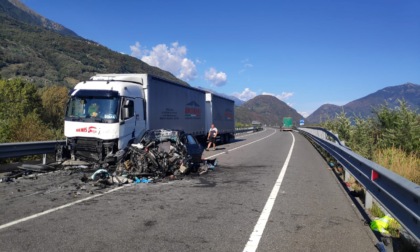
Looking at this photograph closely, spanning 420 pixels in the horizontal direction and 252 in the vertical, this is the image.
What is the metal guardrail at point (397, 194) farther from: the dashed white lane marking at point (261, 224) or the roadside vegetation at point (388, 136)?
the roadside vegetation at point (388, 136)

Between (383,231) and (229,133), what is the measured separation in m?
30.6

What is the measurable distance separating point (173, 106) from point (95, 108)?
23.3ft

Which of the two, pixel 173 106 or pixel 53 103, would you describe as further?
pixel 53 103

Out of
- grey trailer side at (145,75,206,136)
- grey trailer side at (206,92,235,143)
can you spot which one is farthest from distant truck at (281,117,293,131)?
grey trailer side at (145,75,206,136)

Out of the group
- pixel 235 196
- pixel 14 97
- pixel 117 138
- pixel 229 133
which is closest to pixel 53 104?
pixel 14 97

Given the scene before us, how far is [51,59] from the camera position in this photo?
148 meters

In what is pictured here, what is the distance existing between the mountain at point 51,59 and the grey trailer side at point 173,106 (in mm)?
85707

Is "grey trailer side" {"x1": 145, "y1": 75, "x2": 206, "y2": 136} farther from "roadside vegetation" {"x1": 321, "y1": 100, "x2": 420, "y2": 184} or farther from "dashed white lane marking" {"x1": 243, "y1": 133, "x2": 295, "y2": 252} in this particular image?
"roadside vegetation" {"x1": 321, "y1": 100, "x2": 420, "y2": 184}

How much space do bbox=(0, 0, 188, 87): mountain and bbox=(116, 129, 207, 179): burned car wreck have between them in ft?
323

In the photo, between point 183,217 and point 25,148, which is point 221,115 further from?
point 183,217

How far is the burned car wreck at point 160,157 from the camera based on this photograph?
11828mm

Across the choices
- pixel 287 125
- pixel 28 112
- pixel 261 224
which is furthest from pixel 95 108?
pixel 287 125

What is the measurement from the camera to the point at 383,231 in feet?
19.0

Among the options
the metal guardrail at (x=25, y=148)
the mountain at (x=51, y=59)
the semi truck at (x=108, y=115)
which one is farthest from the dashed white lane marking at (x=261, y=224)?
the mountain at (x=51, y=59)
